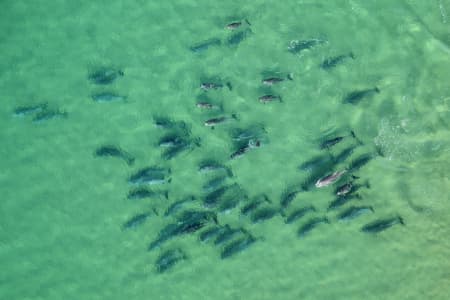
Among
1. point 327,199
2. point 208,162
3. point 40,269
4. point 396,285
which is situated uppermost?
point 208,162

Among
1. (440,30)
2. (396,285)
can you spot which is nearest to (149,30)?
(440,30)

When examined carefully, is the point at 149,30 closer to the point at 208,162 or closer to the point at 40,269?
the point at 208,162

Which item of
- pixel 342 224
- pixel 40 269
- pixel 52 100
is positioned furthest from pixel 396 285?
pixel 52 100

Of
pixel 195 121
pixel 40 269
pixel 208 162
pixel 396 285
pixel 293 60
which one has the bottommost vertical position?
pixel 396 285

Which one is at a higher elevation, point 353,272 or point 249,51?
point 249,51

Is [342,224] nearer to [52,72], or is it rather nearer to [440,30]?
[440,30]

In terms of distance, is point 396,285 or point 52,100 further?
point 396,285
